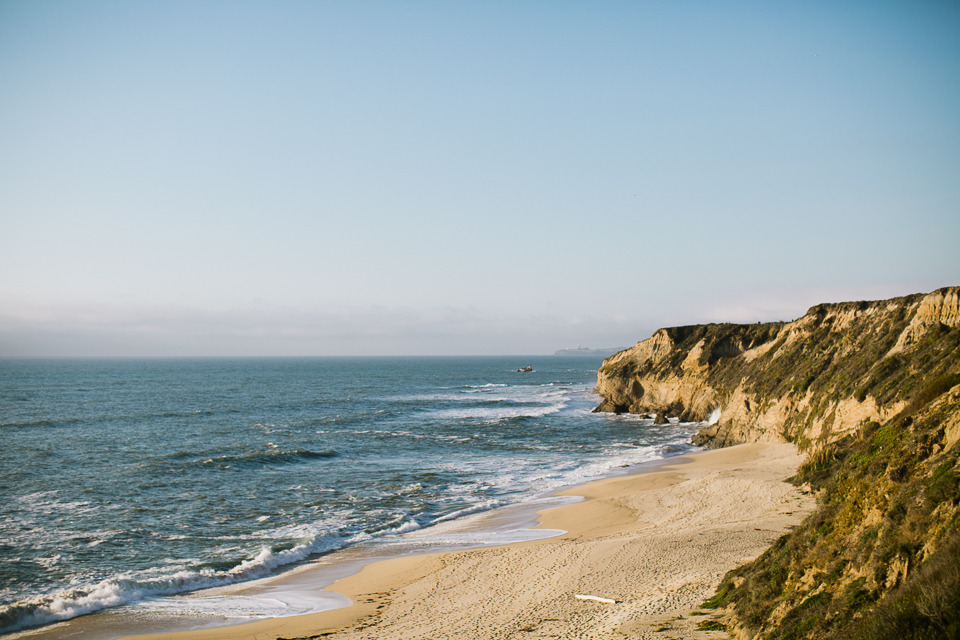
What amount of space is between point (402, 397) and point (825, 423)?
63987mm

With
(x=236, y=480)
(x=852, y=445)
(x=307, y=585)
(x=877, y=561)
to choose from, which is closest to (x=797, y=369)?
(x=852, y=445)

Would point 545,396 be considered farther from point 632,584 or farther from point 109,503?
point 632,584

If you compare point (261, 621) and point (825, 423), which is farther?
point (825, 423)

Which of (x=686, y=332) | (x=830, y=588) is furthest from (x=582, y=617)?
(x=686, y=332)

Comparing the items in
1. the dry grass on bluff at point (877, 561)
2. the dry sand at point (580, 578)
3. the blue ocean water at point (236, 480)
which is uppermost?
the dry grass on bluff at point (877, 561)

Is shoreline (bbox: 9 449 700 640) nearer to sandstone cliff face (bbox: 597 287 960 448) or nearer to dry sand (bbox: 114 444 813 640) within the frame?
dry sand (bbox: 114 444 813 640)

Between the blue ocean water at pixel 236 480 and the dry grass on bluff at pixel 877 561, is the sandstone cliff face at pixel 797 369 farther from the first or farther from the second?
the dry grass on bluff at pixel 877 561

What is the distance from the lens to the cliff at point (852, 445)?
27.2 ft

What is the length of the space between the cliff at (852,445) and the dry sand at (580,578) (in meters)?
1.52

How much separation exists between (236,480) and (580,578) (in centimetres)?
2320

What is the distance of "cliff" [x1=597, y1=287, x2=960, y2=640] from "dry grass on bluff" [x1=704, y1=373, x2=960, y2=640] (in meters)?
0.02

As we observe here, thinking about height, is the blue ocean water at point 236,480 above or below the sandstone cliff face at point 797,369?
below

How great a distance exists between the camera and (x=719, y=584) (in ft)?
44.7

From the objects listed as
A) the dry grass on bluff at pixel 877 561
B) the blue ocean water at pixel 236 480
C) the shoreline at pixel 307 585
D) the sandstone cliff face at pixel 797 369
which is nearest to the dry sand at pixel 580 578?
the shoreline at pixel 307 585
